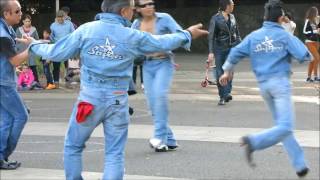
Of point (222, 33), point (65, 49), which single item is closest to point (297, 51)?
point (65, 49)

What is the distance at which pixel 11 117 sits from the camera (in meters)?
7.12

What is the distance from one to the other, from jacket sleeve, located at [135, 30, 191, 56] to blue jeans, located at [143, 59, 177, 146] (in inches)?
90.0

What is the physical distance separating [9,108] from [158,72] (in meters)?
1.81

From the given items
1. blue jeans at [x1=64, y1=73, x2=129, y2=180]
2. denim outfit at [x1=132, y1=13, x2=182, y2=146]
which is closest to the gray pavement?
denim outfit at [x1=132, y1=13, x2=182, y2=146]

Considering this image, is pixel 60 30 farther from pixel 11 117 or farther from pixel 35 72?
pixel 11 117

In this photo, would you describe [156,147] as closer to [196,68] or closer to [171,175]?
[171,175]

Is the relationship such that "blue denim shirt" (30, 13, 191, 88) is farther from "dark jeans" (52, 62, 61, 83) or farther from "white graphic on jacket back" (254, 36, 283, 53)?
"dark jeans" (52, 62, 61, 83)

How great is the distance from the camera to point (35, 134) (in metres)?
9.74

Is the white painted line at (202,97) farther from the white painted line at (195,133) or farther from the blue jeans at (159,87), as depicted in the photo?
the blue jeans at (159,87)

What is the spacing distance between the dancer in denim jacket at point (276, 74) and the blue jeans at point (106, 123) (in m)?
1.35

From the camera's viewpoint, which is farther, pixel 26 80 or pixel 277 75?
pixel 26 80

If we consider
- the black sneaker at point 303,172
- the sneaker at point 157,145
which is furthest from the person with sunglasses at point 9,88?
the black sneaker at point 303,172

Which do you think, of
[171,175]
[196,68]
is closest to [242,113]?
[171,175]

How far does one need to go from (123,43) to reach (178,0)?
94.3 ft
